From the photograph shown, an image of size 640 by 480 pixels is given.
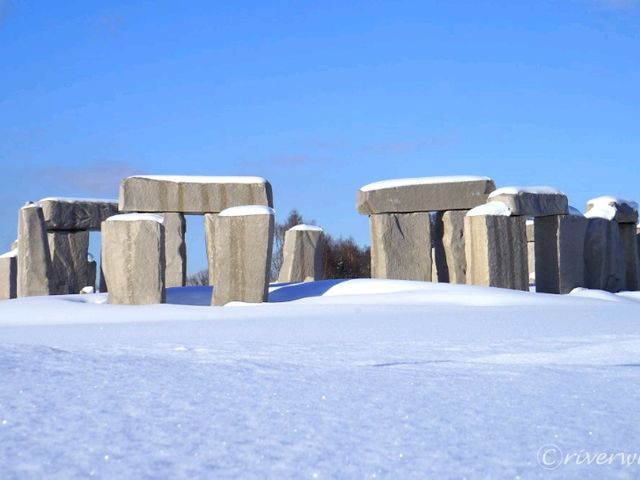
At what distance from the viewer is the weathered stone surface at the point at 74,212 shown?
1720cm

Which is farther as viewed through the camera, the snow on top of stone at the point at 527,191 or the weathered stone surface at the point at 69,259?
the weathered stone surface at the point at 69,259

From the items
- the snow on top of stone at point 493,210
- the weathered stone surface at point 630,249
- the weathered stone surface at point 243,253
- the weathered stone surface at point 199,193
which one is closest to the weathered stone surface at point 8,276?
the weathered stone surface at point 199,193

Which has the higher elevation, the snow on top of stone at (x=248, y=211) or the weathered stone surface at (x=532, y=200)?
the weathered stone surface at (x=532, y=200)

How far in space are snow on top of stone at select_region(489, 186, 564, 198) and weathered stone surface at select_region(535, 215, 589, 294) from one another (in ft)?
1.48

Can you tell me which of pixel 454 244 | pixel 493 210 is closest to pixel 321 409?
pixel 493 210

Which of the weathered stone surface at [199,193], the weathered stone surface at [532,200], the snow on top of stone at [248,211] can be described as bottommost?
the snow on top of stone at [248,211]

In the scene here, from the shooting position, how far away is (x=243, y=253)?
10.5 metres

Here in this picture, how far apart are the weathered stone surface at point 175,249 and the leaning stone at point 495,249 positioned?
5.36 meters

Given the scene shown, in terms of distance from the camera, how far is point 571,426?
2.40 metres

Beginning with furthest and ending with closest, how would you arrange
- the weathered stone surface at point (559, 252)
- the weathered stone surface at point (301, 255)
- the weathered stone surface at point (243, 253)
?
the weathered stone surface at point (301, 255) < the weathered stone surface at point (559, 252) < the weathered stone surface at point (243, 253)

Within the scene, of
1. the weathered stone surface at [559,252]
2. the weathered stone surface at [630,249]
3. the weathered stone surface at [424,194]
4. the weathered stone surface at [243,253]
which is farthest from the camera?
the weathered stone surface at [630,249]

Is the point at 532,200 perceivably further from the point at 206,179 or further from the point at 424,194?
the point at 206,179

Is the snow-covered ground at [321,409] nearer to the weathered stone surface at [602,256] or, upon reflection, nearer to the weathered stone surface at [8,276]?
the weathered stone surface at [602,256]

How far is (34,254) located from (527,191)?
8.48m
